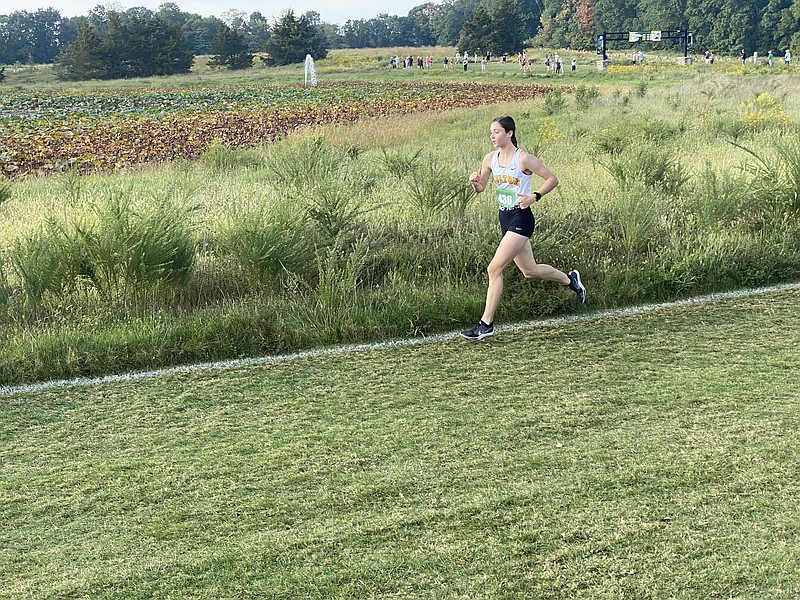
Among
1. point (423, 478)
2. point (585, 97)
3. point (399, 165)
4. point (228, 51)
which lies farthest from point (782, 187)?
Answer: point (228, 51)

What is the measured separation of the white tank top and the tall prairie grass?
96cm

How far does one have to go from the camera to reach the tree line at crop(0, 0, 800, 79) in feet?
210

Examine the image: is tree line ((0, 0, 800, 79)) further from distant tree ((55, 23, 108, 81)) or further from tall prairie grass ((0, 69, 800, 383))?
tall prairie grass ((0, 69, 800, 383))

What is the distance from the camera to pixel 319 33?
284 feet

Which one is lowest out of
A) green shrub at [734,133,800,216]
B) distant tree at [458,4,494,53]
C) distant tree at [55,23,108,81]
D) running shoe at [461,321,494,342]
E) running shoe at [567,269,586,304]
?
running shoe at [461,321,494,342]

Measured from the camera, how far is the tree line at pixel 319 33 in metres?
64.1

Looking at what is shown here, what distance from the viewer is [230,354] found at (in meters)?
5.78

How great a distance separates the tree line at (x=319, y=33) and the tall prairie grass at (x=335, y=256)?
192ft

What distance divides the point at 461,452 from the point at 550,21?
111 meters

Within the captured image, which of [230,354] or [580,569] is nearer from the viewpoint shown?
[580,569]

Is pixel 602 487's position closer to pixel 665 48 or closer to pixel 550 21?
pixel 665 48

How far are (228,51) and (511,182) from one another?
67.8 metres

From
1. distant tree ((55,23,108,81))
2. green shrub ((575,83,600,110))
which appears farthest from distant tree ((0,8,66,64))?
green shrub ((575,83,600,110))

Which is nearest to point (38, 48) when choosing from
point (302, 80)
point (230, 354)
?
point (302, 80)
